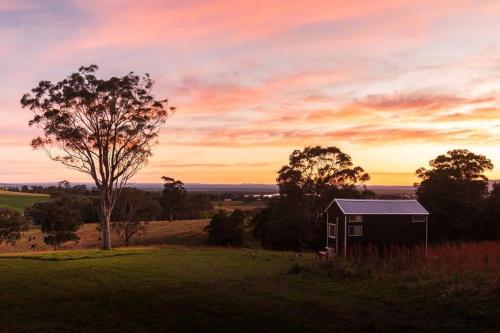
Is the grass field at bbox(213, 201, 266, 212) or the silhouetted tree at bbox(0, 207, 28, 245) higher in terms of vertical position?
the grass field at bbox(213, 201, 266, 212)

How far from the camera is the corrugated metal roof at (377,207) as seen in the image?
35438 millimetres

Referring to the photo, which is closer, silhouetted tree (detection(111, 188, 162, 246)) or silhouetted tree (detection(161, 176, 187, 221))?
silhouetted tree (detection(111, 188, 162, 246))

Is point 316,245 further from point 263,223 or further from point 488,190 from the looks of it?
point 488,190

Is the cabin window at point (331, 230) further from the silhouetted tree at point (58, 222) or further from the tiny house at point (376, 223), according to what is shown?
the silhouetted tree at point (58, 222)

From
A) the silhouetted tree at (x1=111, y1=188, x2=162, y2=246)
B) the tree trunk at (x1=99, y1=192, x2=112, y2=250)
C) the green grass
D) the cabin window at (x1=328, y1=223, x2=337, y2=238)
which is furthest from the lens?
the silhouetted tree at (x1=111, y1=188, x2=162, y2=246)

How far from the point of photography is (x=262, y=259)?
81.5 feet

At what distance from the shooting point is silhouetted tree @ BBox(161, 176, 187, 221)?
7275 cm

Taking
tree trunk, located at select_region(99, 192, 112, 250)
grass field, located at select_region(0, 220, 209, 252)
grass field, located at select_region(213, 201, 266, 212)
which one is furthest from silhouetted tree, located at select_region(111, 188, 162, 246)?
grass field, located at select_region(213, 201, 266, 212)

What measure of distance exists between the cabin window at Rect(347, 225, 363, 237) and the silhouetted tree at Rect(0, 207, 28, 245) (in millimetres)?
39442

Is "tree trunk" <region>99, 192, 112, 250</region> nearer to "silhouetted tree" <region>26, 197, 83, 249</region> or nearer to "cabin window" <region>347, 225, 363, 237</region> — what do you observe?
"cabin window" <region>347, 225, 363, 237</region>

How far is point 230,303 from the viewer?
12.2 meters

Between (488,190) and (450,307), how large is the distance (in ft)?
141

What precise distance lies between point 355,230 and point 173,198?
4588 centimetres

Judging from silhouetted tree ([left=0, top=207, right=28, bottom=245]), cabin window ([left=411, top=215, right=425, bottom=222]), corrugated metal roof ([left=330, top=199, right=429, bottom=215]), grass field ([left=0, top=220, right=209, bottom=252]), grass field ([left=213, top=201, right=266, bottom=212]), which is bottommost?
A: grass field ([left=0, top=220, right=209, bottom=252])
